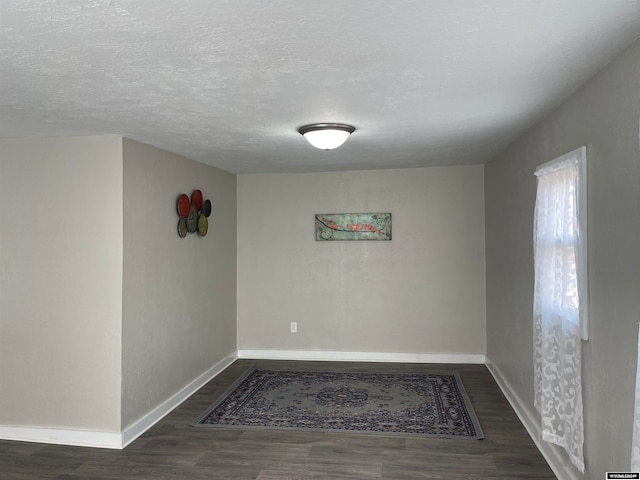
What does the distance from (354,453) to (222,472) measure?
89 cm

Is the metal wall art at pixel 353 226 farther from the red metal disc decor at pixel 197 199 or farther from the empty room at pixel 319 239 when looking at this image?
the red metal disc decor at pixel 197 199

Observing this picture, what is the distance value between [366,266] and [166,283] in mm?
2530

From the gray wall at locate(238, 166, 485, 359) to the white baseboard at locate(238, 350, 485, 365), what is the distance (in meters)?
0.05

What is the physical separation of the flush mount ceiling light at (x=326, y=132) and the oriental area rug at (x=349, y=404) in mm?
2162

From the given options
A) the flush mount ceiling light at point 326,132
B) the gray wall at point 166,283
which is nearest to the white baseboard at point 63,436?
the gray wall at point 166,283

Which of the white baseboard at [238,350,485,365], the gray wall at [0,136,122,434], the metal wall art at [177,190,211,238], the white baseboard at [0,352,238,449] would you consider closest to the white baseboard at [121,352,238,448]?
the white baseboard at [0,352,238,449]

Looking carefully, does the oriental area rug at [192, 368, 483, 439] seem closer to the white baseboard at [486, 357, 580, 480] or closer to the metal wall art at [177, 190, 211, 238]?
the white baseboard at [486, 357, 580, 480]

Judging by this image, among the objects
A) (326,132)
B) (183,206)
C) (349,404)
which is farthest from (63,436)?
(326,132)

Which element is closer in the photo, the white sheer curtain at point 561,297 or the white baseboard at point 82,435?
the white sheer curtain at point 561,297

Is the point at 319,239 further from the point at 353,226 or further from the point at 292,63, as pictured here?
the point at 292,63

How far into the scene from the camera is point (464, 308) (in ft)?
19.5

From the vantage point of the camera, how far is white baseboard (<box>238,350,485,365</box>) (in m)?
5.93

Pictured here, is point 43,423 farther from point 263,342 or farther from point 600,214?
point 600,214

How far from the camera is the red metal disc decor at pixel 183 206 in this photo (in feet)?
15.1
